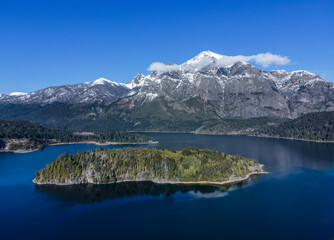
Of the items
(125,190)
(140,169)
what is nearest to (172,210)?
(125,190)

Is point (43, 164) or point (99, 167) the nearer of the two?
point (99, 167)

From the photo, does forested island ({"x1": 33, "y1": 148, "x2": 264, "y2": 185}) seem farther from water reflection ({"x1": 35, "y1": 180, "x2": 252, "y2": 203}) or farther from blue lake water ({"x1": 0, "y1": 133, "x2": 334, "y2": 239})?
blue lake water ({"x1": 0, "y1": 133, "x2": 334, "y2": 239})

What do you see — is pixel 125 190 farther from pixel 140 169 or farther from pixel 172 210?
pixel 172 210

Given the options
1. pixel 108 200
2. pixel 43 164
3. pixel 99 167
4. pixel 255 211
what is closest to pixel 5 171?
pixel 43 164

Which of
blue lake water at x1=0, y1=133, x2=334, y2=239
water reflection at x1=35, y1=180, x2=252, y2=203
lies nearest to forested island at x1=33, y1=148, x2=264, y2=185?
water reflection at x1=35, y1=180, x2=252, y2=203

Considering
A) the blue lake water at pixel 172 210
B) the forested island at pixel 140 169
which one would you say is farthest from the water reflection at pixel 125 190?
the forested island at pixel 140 169

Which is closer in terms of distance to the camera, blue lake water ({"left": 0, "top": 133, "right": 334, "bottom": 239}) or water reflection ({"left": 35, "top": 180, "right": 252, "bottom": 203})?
blue lake water ({"left": 0, "top": 133, "right": 334, "bottom": 239})

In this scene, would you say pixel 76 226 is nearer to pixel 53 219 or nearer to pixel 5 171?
pixel 53 219
